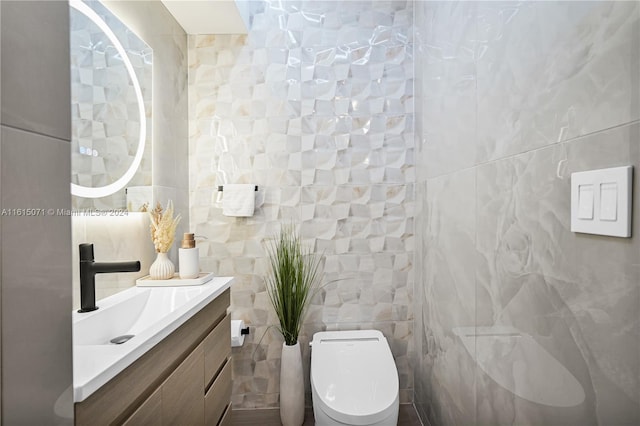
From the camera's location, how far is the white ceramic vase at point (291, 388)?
2.09 meters

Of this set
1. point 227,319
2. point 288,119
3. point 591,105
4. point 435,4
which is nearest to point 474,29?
point 435,4

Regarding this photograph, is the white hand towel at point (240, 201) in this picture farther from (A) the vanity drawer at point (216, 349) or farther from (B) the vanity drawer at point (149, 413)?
(B) the vanity drawer at point (149, 413)

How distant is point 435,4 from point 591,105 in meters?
A: 1.33

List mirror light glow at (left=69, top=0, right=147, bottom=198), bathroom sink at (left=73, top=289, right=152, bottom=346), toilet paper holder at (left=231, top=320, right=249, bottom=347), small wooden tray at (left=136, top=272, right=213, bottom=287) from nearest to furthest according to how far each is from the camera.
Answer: bathroom sink at (left=73, top=289, right=152, bottom=346) → mirror light glow at (left=69, top=0, right=147, bottom=198) → small wooden tray at (left=136, top=272, right=213, bottom=287) → toilet paper holder at (left=231, top=320, right=249, bottom=347)

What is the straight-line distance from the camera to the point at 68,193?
1.64ft

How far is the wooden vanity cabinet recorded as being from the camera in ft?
2.67

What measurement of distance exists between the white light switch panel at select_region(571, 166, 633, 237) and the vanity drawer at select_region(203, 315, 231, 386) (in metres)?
1.25

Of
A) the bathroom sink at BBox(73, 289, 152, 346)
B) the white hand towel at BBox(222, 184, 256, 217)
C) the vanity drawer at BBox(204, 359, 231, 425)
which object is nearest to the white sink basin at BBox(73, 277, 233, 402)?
the bathroom sink at BBox(73, 289, 152, 346)

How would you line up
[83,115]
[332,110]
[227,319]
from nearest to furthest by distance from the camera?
[83,115]
[227,319]
[332,110]

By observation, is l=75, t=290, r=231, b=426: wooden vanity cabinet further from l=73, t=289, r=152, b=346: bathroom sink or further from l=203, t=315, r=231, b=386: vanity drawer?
l=73, t=289, r=152, b=346: bathroom sink

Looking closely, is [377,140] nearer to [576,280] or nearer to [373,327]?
[373,327]

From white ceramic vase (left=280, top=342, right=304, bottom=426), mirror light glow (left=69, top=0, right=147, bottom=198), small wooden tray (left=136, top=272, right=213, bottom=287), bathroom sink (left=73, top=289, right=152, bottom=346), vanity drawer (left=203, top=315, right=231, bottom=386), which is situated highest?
mirror light glow (left=69, top=0, right=147, bottom=198)

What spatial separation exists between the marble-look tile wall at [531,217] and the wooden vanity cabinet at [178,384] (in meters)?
0.99

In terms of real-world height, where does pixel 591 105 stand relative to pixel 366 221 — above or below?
above
